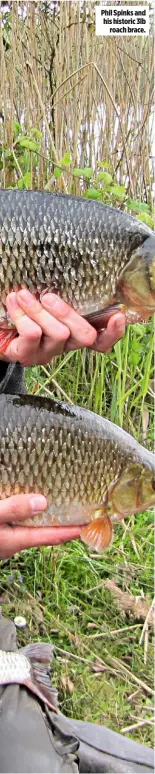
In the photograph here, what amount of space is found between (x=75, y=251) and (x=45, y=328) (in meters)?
0.12

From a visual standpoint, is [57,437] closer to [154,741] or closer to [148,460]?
[148,460]

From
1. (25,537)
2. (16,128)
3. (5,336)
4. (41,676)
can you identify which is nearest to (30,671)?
(41,676)

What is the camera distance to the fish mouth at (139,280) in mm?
1170

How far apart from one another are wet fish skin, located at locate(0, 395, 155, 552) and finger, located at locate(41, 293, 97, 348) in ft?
0.36

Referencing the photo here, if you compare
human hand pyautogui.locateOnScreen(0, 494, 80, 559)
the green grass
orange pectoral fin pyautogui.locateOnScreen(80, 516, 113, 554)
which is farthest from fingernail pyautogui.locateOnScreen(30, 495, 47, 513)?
the green grass

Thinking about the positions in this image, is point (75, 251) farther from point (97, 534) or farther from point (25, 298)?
point (97, 534)

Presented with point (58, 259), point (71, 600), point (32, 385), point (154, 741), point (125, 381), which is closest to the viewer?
point (58, 259)

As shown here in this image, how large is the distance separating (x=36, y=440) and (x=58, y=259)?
26 centimetres

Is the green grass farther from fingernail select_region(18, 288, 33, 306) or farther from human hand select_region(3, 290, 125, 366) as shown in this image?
fingernail select_region(18, 288, 33, 306)

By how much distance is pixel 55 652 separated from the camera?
A: 1866 mm

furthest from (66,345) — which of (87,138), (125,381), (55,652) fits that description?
(87,138)

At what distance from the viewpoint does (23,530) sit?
46.2 inches

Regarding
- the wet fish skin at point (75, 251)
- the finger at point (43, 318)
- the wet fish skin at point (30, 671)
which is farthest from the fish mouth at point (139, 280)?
the wet fish skin at point (30, 671)

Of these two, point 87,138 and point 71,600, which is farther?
point 87,138
